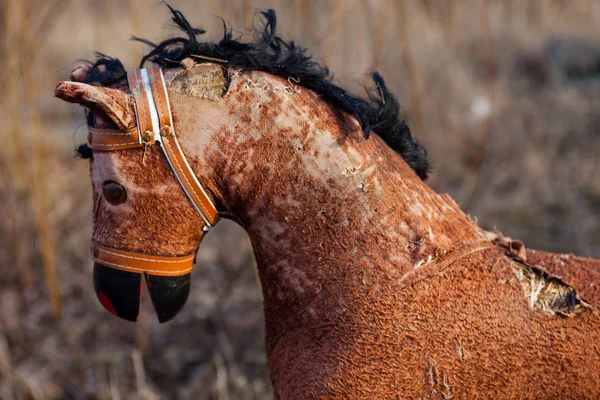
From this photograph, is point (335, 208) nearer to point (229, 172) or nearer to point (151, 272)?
point (229, 172)

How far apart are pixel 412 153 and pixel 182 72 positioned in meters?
0.58

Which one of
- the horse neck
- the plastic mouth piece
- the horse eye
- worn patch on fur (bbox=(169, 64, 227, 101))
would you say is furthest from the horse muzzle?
worn patch on fur (bbox=(169, 64, 227, 101))

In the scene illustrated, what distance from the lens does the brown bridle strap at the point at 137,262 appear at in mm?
1198

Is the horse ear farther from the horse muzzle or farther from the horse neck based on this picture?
the horse muzzle

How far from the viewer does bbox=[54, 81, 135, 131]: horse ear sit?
3.34 feet

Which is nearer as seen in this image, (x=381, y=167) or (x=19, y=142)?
(x=381, y=167)

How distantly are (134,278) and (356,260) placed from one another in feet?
1.66

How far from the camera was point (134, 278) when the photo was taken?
1.22 m

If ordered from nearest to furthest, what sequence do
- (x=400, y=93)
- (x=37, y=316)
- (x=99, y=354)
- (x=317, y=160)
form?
(x=317, y=160) → (x=99, y=354) → (x=37, y=316) → (x=400, y=93)

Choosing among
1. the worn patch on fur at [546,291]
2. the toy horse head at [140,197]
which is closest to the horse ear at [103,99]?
the toy horse head at [140,197]

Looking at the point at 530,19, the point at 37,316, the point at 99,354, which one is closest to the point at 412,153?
the point at 99,354

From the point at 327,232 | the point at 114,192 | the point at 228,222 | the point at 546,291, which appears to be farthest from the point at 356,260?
the point at 228,222

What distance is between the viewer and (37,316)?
3738 millimetres

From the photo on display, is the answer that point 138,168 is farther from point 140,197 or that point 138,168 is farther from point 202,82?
point 202,82
